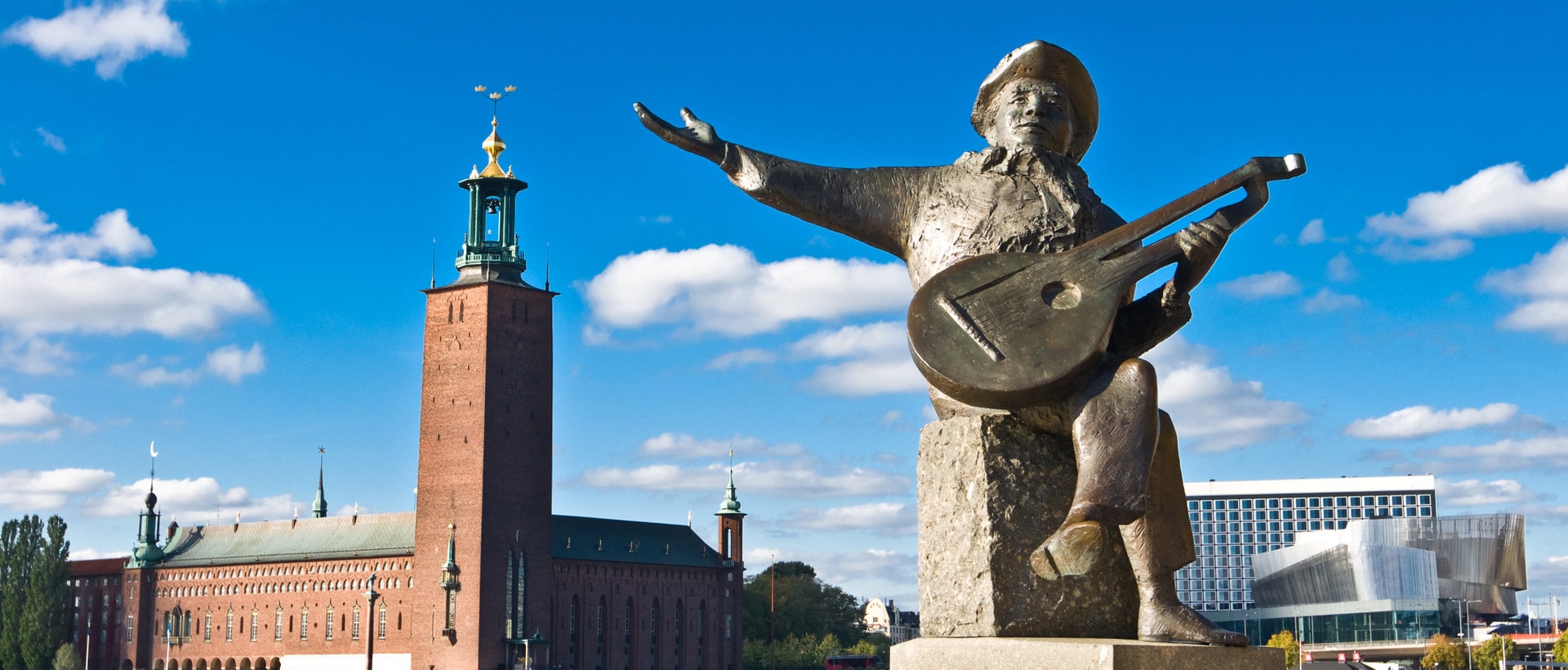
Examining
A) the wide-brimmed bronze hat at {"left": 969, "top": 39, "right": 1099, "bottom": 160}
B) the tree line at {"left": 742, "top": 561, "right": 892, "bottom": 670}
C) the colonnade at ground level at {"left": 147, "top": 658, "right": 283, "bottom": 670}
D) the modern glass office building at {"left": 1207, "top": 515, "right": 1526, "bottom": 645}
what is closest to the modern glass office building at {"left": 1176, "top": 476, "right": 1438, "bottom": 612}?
the modern glass office building at {"left": 1207, "top": 515, "right": 1526, "bottom": 645}

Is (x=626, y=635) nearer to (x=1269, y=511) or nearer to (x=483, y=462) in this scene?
(x=483, y=462)

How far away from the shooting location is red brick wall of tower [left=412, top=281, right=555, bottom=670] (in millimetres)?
78625

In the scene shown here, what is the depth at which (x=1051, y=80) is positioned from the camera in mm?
5641

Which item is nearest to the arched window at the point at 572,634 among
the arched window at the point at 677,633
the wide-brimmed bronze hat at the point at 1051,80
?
the arched window at the point at 677,633

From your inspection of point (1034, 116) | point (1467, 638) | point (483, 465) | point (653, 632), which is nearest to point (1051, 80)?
point (1034, 116)

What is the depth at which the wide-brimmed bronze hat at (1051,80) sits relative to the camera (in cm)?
560

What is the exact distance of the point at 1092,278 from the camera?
4910 millimetres

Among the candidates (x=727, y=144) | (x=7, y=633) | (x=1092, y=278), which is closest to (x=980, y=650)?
(x=1092, y=278)

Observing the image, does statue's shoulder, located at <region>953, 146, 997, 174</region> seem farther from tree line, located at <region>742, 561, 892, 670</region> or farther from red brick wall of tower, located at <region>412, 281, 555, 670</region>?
tree line, located at <region>742, 561, 892, 670</region>

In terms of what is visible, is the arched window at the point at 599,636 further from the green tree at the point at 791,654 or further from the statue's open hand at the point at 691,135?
the statue's open hand at the point at 691,135

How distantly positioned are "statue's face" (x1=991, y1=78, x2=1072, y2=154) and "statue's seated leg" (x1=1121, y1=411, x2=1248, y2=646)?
1.11 meters

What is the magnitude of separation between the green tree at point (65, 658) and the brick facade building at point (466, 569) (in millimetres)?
9104

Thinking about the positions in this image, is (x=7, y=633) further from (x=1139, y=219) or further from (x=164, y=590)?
(x=1139, y=219)

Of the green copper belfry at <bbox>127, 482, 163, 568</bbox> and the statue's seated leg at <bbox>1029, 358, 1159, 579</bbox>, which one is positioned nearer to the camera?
the statue's seated leg at <bbox>1029, 358, 1159, 579</bbox>
